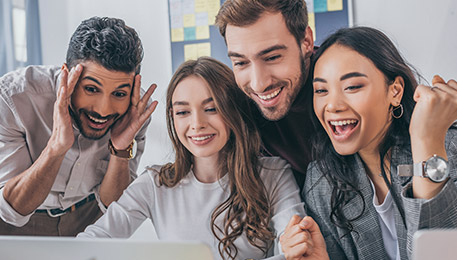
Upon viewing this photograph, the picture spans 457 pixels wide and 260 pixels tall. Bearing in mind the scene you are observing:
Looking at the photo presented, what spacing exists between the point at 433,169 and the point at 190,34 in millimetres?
1967

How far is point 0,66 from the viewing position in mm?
2463

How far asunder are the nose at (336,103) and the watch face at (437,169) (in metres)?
0.25

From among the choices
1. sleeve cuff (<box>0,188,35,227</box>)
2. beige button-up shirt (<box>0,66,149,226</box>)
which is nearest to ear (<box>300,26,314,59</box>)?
beige button-up shirt (<box>0,66,149,226</box>)

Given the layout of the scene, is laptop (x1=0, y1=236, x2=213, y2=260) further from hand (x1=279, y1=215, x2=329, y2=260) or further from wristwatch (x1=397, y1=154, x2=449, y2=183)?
wristwatch (x1=397, y1=154, x2=449, y2=183)

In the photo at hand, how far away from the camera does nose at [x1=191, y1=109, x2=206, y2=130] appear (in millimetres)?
1279

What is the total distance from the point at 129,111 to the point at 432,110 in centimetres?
92

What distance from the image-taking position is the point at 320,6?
2.50 m

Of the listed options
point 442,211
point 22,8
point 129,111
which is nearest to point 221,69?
point 129,111

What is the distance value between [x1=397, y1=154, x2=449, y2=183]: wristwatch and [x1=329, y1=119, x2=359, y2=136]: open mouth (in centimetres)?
19

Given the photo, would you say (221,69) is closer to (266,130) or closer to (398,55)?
(266,130)

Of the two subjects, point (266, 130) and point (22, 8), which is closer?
point (266, 130)

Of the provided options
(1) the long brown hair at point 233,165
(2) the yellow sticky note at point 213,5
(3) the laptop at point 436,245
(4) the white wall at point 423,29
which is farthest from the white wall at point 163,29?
(3) the laptop at point 436,245

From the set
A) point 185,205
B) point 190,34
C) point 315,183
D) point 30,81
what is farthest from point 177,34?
point 315,183

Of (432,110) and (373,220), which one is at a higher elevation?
(432,110)
